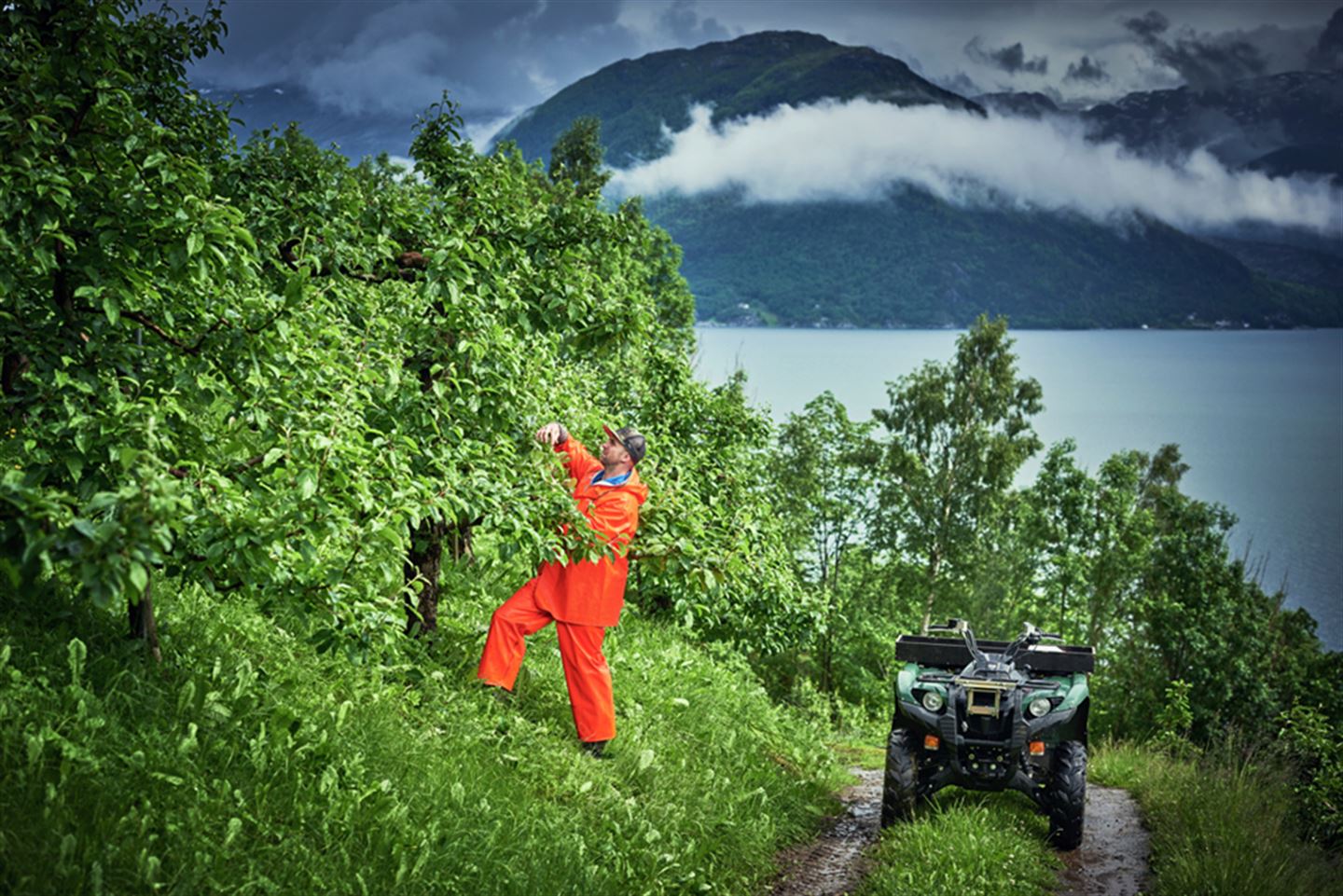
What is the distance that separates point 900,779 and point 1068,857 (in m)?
1.29

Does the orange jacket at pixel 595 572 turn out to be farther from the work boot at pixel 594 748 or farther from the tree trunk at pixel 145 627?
the tree trunk at pixel 145 627

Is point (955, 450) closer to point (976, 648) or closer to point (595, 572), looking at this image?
point (976, 648)

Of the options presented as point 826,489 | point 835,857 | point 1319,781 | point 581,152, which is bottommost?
point 826,489

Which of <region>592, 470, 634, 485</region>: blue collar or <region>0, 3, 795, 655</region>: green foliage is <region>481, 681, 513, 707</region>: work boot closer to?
<region>0, 3, 795, 655</region>: green foliage

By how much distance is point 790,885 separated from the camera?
729 cm

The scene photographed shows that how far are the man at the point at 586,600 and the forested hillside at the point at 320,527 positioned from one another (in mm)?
237

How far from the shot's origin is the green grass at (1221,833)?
6660mm

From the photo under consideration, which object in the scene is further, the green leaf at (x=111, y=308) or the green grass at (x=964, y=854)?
the green grass at (x=964, y=854)

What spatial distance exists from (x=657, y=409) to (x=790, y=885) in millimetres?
5260

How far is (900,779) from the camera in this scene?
8.12 metres

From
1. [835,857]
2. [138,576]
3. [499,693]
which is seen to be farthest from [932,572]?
Answer: [138,576]

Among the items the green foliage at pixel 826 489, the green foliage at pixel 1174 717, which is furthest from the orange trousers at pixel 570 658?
the green foliage at pixel 826 489

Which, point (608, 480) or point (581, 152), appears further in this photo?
point (581, 152)

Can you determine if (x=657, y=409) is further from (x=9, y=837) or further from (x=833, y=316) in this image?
(x=833, y=316)
